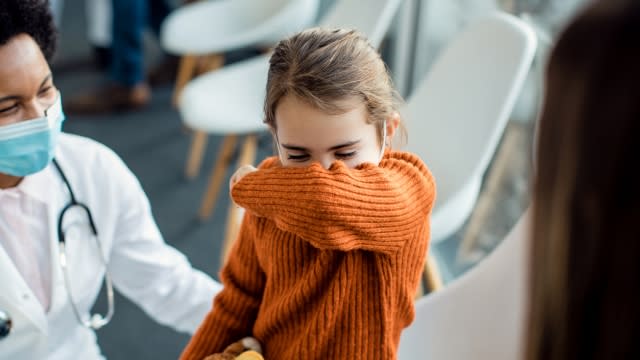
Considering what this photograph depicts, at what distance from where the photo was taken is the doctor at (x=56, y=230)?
0.98 meters

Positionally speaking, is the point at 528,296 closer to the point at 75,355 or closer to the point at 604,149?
the point at 604,149

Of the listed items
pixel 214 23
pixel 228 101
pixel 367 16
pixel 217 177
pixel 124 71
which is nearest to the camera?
pixel 367 16

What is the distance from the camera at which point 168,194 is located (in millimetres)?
2697

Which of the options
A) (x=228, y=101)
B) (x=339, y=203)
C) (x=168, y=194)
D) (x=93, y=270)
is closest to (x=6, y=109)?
(x=93, y=270)

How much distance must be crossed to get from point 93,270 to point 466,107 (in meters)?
0.85

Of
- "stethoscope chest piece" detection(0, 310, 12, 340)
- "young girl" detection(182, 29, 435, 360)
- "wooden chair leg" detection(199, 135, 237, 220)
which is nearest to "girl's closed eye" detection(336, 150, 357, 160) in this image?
"young girl" detection(182, 29, 435, 360)

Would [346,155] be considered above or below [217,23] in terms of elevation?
above

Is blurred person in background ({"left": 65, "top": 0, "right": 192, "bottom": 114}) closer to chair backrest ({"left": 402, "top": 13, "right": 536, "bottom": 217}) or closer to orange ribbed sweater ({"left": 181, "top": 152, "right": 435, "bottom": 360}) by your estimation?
chair backrest ({"left": 402, "top": 13, "right": 536, "bottom": 217})

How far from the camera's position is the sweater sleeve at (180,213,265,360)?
36.9 inches

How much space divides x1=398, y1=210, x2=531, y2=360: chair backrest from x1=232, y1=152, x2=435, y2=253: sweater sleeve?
228 mm

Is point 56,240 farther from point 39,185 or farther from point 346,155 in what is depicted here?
point 346,155

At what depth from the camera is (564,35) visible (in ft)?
1.31

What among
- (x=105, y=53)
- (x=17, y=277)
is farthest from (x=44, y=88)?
(x=105, y=53)

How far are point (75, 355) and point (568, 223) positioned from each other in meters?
0.95
